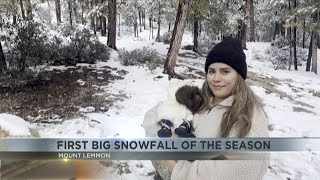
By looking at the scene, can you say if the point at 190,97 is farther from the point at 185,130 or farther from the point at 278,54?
the point at 278,54

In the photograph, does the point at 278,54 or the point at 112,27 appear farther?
the point at 112,27

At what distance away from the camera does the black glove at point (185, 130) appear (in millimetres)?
1366

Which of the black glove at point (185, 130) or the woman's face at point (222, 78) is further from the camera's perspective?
the black glove at point (185, 130)

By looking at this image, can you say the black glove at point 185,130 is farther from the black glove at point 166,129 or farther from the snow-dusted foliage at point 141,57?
the snow-dusted foliage at point 141,57

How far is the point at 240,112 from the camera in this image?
1.18 meters

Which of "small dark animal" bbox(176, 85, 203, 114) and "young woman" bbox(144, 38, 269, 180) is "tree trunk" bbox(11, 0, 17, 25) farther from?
"young woman" bbox(144, 38, 269, 180)

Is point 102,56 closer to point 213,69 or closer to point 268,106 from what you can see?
point 268,106

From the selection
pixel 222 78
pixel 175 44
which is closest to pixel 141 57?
pixel 175 44

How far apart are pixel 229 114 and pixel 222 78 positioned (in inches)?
5.1

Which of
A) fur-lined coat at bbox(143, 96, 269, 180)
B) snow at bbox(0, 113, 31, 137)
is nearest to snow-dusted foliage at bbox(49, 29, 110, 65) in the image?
snow at bbox(0, 113, 31, 137)

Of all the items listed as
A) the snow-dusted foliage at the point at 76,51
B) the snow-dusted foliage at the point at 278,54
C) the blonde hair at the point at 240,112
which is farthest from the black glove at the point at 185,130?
the snow-dusted foliage at the point at 76,51

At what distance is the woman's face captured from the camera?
124 centimetres

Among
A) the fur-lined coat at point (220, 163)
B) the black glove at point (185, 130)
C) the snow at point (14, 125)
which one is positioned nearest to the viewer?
the fur-lined coat at point (220, 163)

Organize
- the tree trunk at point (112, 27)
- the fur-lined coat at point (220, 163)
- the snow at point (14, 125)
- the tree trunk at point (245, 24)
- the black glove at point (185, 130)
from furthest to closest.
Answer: the tree trunk at point (112, 27), the tree trunk at point (245, 24), the snow at point (14, 125), the black glove at point (185, 130), the fur-lined coat at point (220, 163)
